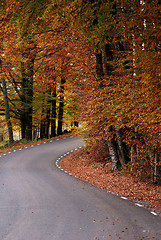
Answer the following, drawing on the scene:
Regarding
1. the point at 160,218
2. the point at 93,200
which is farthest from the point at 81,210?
the point at 160,218

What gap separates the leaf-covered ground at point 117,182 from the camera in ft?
29.9

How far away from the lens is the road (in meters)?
6.09

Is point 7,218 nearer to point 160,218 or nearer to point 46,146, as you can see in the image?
point 160,218

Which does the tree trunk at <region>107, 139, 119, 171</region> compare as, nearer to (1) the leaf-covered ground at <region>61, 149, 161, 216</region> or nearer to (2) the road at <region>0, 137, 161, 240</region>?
(1) the leaf-covered ground at <region>61, 149, 161, 216</region>

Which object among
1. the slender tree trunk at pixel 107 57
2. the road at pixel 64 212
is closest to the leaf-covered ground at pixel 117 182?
the road at pixel 64 212

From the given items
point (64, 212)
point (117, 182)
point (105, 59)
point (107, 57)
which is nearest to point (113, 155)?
point (117, 182)

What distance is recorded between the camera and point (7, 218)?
279 inches

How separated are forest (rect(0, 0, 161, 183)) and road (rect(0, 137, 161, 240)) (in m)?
2.95

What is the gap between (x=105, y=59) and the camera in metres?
12.8

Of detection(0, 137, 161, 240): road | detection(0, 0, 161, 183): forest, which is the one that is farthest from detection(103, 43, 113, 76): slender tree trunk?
detection(0, 137, 161, 240): road

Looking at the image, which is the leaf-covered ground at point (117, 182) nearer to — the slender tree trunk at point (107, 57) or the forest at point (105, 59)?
the forest at point (105, 59)

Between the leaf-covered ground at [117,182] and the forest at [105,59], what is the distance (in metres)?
0.62

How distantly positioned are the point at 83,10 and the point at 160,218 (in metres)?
7.06

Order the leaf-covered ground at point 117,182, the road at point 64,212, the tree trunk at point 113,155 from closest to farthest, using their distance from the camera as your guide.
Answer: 1. the road at point 64,212
2. the leaf-covered ground at point 117,182
3. the tree trunk at point 113,155
